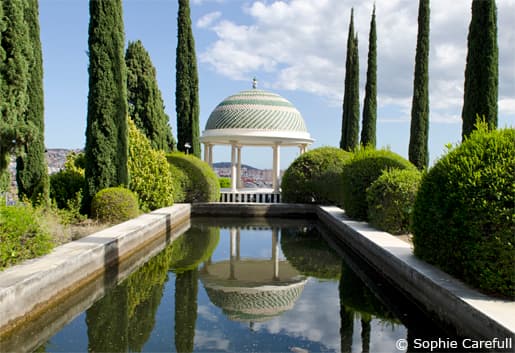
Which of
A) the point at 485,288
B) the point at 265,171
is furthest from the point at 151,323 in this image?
the point at 265,171

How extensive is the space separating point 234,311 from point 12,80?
5617mm

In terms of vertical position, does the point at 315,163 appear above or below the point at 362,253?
above

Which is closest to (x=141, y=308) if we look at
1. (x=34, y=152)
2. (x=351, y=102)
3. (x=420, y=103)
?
(x=34, y=152)

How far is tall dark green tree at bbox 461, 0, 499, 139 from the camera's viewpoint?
1242cm

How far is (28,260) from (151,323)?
2.21 metres

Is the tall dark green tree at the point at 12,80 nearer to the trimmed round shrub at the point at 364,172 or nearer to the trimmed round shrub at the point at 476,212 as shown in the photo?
the trimmed round shrub at the point at 476,212

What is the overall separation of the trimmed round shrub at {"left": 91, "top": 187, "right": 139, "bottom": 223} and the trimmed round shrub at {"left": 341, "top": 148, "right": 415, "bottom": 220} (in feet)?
18.8

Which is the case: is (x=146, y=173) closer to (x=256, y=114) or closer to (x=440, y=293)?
(x=440, y=293)

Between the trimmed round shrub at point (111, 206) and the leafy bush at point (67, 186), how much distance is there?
60 cm

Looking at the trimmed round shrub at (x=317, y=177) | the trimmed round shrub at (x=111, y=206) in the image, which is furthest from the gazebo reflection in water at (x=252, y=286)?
the trimmed round shrub at (x=317, y=177)

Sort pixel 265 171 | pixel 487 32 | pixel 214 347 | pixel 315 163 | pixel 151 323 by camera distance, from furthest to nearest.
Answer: pixel 265 171 → pixel 315 163 → pixel 487 32 → pixel 151 323 → pixel 214 347

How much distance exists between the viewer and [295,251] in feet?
35.3

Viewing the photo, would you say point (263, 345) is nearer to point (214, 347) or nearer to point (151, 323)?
point (214, 347)

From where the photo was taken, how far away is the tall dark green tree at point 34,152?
11367 mm
